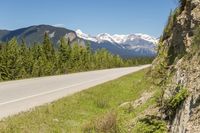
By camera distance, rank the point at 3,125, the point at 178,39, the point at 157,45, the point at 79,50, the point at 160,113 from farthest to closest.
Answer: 1. the point at 79,50
2. the point at 178,39
3. the point at 157,45
4. the point at 3,125
5. the point at 160,113

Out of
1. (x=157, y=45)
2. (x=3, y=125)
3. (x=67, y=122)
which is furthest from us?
(x=157, y=45)

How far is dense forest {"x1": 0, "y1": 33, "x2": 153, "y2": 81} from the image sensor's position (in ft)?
192

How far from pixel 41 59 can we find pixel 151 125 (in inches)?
2378

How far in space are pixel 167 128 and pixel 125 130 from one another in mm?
1379

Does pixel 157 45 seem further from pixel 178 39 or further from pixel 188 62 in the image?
pixel 188 62

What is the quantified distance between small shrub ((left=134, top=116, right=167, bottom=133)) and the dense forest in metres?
48.7

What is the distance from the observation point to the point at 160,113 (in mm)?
10312

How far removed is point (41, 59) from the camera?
68938 millimetres

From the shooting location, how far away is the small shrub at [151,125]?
927cm

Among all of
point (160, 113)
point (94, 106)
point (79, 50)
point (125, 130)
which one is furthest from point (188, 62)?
point (79, 50)

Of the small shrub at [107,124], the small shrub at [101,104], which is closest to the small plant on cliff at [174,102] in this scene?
the small shrub at [107,124]

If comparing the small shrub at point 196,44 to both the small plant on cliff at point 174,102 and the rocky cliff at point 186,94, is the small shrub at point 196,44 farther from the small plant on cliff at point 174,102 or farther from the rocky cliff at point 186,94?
the small plant on cliff at point 174,102

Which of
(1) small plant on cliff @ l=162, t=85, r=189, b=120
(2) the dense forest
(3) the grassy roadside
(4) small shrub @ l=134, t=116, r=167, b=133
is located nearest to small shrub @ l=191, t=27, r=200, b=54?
(1) small plant on cliff @ l=162, t=85, r=189, b=120

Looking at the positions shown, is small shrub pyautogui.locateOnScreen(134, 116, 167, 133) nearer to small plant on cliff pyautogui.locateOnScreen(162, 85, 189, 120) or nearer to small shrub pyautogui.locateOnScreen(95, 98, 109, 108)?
small plant on cliff pyautogui.locateOnScreen(162, 85, 189, 120)
